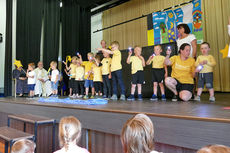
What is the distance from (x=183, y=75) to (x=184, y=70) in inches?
3.2

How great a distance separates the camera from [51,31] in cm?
700

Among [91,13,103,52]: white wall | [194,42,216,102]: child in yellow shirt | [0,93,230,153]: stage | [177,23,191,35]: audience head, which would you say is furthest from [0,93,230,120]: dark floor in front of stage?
[91,13,103,52]: white wall

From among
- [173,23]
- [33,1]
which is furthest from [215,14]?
[33,1]

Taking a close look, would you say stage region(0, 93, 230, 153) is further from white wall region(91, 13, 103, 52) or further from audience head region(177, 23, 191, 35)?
white wall region(91, 13, 103, 52)

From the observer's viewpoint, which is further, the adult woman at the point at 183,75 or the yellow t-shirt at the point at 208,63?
the adult woman at the point at 183,75

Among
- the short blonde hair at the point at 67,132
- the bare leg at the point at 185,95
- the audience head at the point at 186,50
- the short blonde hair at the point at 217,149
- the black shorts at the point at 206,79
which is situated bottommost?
the short blonde hair at the point at 67,132

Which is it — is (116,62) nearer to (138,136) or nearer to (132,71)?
(132,71)

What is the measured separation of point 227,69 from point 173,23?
2041 millimetres

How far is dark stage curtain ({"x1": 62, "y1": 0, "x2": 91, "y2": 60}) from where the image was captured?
7359 mm

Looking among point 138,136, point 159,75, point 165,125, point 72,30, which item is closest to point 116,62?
point 159,75

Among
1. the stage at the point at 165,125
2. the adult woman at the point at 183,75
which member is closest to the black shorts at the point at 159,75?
the adult woman at the point at 183,75

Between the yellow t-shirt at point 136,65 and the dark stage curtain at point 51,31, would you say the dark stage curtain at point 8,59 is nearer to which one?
the dark stage curtain at point 51,31

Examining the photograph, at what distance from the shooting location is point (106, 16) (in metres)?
8.25

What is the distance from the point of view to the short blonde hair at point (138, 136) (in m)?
0.76
